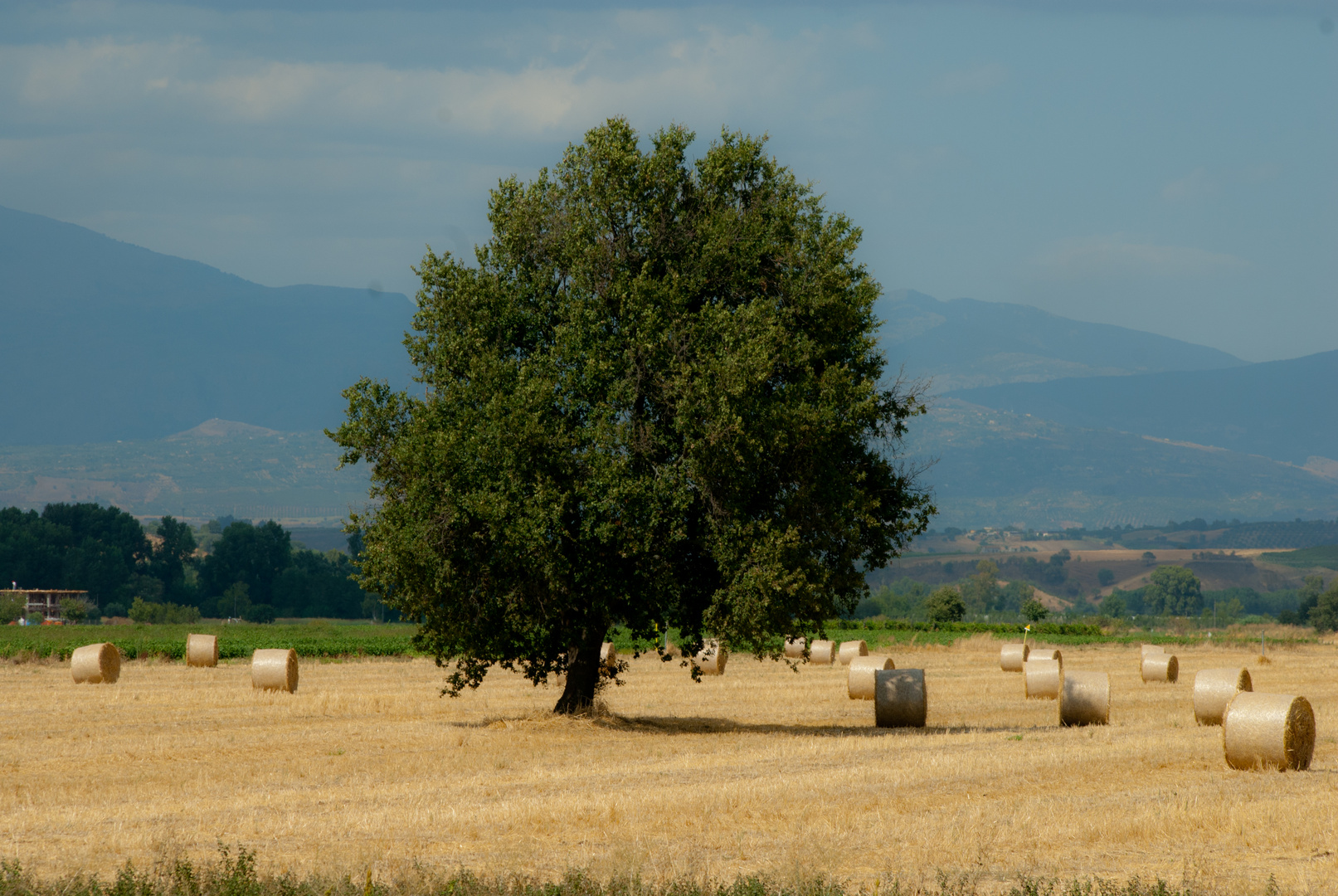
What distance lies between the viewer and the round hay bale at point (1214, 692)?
30203mm

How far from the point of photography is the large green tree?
1049 inches

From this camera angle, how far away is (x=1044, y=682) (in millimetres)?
41500

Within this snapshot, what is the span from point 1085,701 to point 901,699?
417 cm

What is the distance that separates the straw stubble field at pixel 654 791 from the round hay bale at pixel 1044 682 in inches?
145

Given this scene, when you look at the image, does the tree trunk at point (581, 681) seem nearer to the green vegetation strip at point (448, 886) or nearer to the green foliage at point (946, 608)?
the green vegetation strip at point (448, 886)

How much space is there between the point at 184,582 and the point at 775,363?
572 feet

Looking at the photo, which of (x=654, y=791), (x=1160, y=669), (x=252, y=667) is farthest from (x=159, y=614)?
(x=654, y=791)

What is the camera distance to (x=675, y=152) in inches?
1172

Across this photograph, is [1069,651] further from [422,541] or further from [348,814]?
[348,814]

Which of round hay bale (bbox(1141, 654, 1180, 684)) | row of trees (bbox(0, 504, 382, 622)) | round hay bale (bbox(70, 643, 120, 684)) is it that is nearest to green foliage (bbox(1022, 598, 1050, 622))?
round hay bale (bbox(1141, 654, 1180, 684))

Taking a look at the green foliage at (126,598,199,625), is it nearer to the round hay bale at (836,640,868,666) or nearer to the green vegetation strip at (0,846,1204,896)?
the round hay bale at (836,640,868,666)

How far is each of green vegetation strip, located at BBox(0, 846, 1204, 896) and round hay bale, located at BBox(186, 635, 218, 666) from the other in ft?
133

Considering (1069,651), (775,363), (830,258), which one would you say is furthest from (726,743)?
(1069,651)

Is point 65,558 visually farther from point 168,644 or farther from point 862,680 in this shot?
point 862,680
